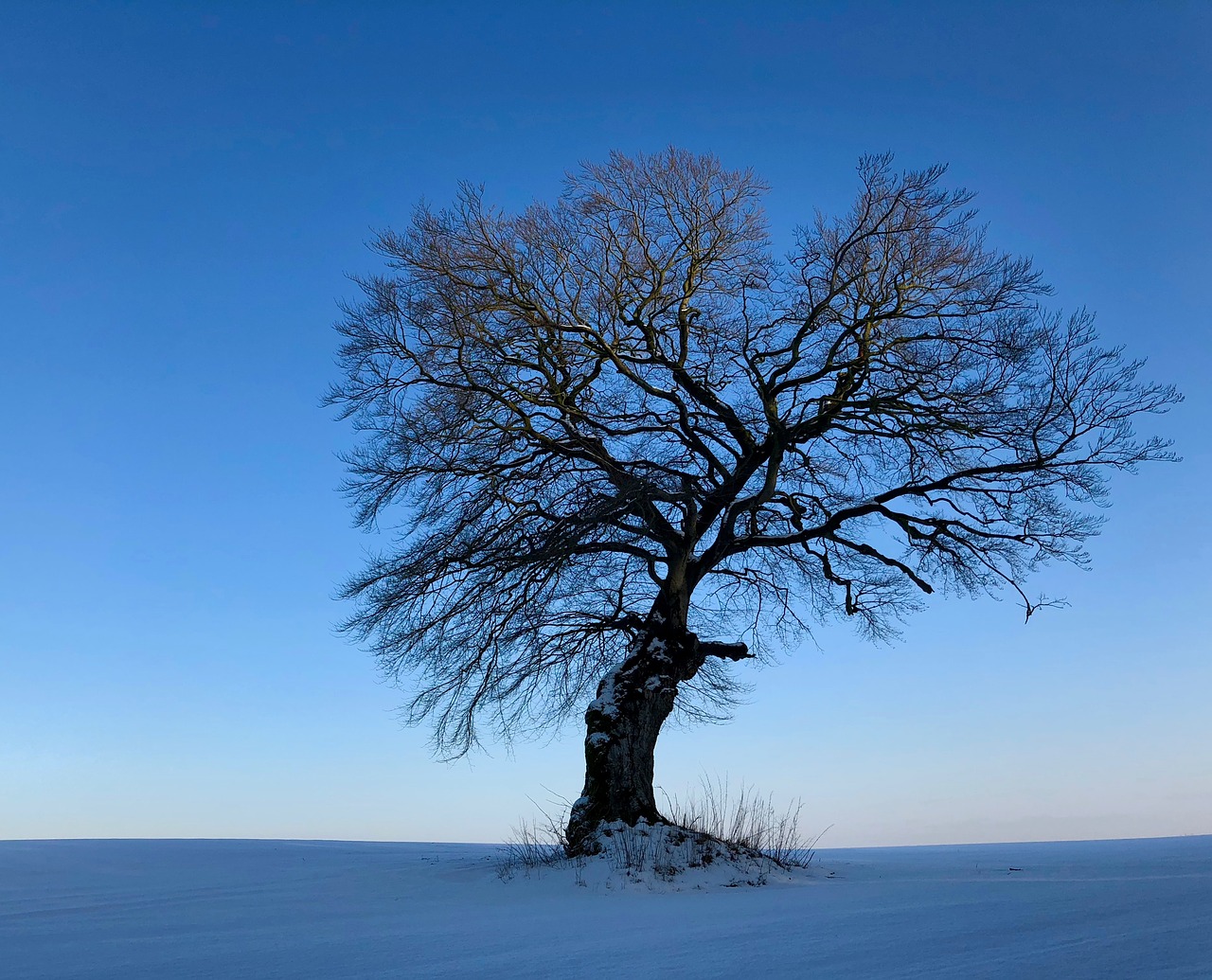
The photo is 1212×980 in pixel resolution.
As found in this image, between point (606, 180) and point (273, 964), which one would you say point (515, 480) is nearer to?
point (606, 180)

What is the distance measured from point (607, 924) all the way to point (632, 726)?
188 inches

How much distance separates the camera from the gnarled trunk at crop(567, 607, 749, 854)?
9297 millimetres

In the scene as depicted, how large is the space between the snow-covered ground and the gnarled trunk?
1.17 m

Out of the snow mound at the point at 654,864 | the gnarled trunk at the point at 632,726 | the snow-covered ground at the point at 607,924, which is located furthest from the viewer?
the gnarled trunk at the point at 632,726

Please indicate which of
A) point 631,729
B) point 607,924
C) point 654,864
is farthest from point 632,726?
point 607,924

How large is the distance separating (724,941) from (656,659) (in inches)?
240

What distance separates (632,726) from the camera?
9.67m

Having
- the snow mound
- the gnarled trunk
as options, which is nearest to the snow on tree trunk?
the gnarled trunk

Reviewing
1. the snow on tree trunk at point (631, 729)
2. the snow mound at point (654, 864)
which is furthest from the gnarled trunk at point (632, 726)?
the snow mound at point (654, 864)

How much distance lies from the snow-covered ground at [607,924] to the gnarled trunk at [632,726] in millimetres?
1166

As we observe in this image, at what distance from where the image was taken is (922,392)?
421 inches

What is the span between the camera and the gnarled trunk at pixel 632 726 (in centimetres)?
930

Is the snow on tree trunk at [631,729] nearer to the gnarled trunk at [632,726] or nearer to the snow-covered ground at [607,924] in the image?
the gnarled trunk at [632,726]

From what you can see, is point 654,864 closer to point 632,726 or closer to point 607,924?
point 632,726
